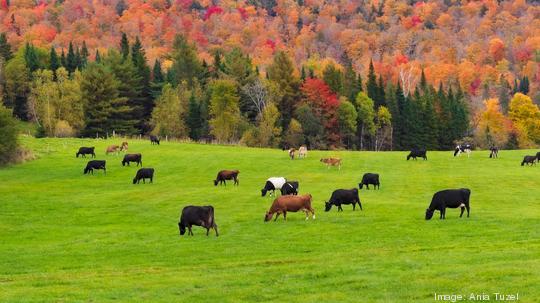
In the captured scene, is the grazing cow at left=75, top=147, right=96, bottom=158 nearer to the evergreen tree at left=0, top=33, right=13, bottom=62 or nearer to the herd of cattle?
the herd of cattle

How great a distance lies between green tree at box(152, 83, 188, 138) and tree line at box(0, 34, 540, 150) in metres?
0.18

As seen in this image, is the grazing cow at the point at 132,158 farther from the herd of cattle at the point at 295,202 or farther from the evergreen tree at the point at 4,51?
the evergreen tree at the point at 4,51

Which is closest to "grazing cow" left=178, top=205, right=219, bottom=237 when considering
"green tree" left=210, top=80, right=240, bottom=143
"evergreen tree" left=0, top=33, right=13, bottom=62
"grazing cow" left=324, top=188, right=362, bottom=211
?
"grazing cow" left=324, top=188, right=362, bottom=211

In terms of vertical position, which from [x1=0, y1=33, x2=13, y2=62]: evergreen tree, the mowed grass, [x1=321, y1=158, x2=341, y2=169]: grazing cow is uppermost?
[x1=0, y1=33, x2=13, y2=62]: evergreen tree

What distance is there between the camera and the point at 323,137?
126 m

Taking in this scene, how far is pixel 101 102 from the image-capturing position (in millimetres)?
112250

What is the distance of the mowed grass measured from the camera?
18172 mm

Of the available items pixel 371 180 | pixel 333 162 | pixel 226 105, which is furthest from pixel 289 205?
pixel 226 105

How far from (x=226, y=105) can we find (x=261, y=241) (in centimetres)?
8874

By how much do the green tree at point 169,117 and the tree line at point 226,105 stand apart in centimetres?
18

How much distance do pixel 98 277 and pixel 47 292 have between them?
267cm

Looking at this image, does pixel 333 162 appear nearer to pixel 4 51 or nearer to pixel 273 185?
pixel 273 185

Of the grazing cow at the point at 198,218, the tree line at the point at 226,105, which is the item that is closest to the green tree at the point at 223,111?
the tree line at the point at 226,105

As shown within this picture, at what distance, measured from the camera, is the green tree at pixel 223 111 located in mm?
115000
